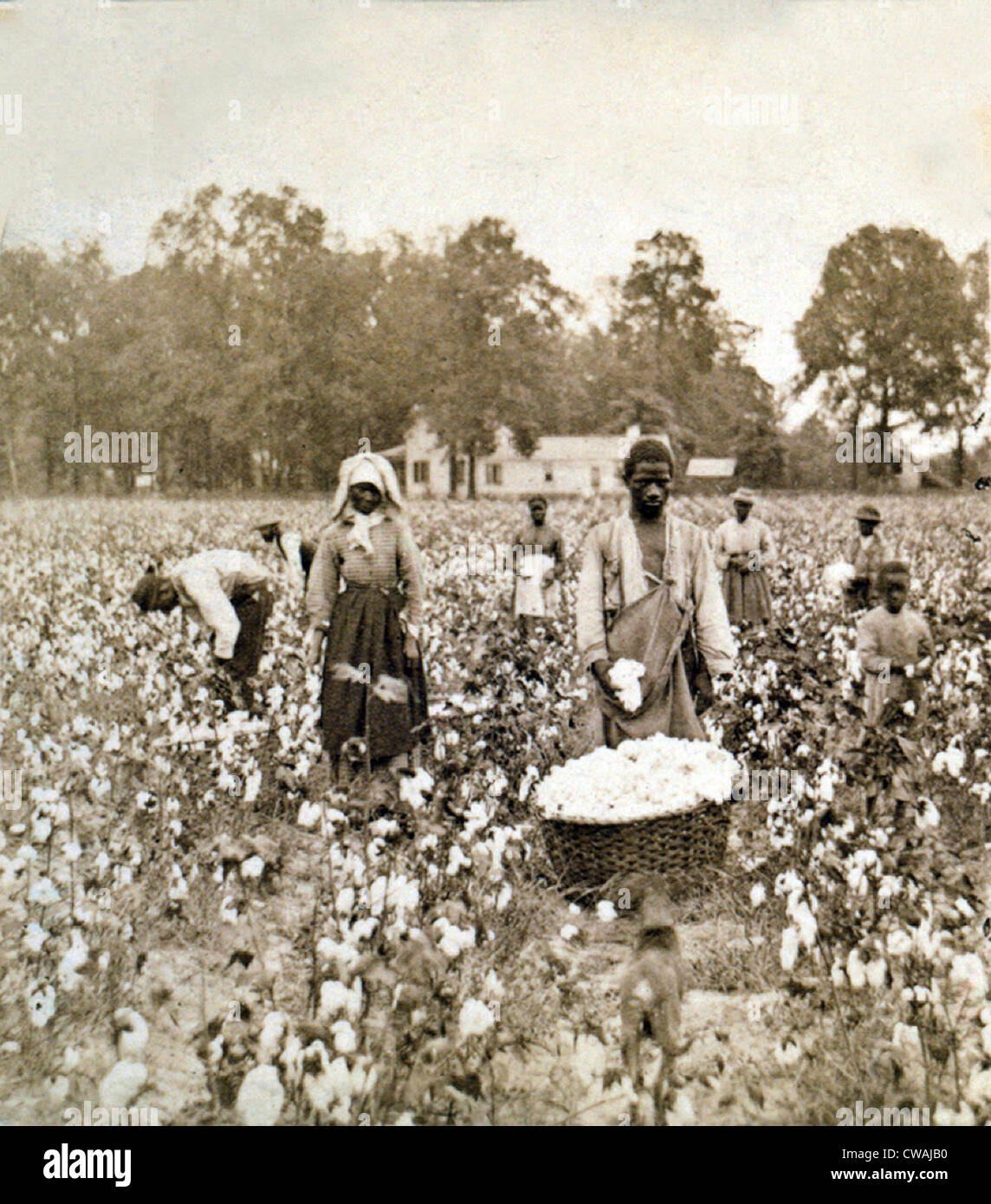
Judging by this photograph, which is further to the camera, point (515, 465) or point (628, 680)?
point (515, 465)

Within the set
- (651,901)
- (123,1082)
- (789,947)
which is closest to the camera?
(123,1082)

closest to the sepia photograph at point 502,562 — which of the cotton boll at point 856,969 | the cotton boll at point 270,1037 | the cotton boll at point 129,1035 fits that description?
the cotton boll at point 856,969

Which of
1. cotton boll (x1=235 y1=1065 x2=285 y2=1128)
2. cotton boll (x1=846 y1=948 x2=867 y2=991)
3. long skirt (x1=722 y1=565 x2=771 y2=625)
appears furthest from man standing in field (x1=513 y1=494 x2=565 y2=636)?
cotton boll (x1=235 y1=1065 x2=285 y2=1128)

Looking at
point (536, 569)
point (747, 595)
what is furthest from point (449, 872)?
point (747, 595)

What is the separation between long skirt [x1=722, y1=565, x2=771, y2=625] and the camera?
5.27 meters

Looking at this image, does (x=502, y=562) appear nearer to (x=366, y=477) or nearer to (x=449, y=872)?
(x=366, y=477)

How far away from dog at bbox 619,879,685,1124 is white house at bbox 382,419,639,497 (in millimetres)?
1966

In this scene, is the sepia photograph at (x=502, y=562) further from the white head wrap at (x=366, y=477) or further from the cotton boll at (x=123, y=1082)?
the cotton boll at (x=123, y=1082)

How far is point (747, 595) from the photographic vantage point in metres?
5.32

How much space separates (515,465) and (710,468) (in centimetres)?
90

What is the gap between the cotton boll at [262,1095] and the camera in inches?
112

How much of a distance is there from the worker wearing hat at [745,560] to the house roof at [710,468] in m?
0.13

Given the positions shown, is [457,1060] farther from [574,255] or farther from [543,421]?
[574,255]
